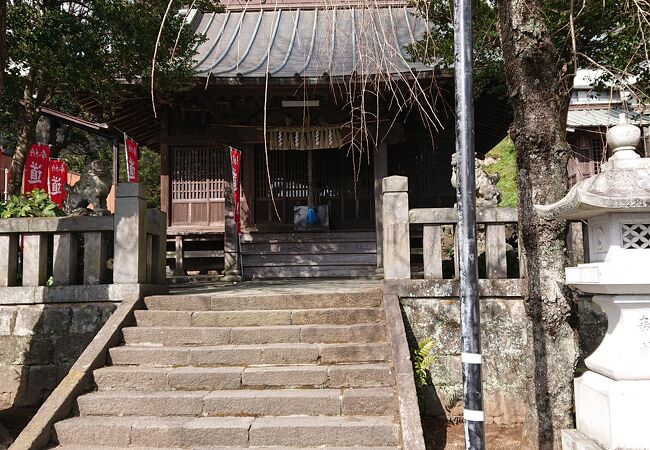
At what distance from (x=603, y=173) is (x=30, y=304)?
6.64 m

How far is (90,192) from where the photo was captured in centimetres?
712

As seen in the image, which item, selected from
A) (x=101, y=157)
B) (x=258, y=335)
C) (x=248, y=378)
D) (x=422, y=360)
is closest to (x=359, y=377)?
(x=422, y=360)

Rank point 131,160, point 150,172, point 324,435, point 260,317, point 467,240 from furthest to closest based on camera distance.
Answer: point 150,172, point 131,160, point 260,317, point 324,435, point 467,240

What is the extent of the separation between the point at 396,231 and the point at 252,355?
2.36 meters

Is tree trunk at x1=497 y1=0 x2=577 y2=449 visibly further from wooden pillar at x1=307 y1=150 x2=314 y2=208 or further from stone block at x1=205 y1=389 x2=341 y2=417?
wooden pillar at x1=307 y1=150 x2=314 y2=208

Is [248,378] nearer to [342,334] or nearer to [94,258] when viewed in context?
[342,334]

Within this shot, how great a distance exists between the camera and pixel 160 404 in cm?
487

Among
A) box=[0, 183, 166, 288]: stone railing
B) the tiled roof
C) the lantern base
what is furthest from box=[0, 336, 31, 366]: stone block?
the lantern base

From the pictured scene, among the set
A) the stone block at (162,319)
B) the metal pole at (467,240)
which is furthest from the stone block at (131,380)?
the metal pole at (467,240)

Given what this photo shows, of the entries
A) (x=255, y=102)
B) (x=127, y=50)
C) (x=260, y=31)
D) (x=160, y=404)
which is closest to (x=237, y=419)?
(x=160, y=404)

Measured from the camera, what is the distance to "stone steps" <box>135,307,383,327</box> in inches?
233

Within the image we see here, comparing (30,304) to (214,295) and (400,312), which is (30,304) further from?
(400,312)

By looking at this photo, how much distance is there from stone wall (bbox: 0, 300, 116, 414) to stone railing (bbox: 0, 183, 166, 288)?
0.35 metres

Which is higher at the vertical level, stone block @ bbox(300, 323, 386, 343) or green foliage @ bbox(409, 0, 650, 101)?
green foliage @ bbox(409, 0, 650, 101)
